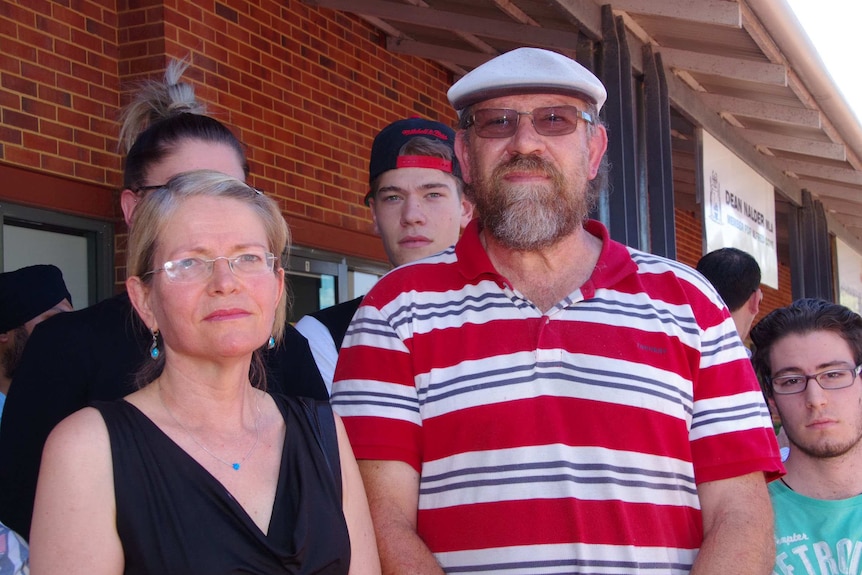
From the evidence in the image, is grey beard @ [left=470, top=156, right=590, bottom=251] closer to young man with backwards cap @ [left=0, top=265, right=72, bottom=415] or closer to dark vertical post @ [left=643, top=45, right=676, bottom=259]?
young man with backwards cap @ [left=0, top=265, right=72, bottom=415]

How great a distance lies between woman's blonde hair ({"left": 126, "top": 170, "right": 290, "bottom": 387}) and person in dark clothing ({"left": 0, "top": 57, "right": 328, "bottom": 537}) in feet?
0.37

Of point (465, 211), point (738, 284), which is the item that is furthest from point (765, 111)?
point (465, 211)

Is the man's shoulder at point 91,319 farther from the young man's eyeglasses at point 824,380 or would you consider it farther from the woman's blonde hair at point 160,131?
the young man's eyeglasses at point 824,380

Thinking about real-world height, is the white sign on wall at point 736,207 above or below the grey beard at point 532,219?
Result: above

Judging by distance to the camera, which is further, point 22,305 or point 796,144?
point 796,144

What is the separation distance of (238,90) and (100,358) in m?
3.57

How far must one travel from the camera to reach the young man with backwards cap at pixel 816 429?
263cm

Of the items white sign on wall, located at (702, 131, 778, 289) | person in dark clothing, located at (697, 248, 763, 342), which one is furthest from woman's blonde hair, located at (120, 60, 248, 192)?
white sign on wall, located at (702, 131, 778, 289)

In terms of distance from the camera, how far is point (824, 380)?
2893 mm

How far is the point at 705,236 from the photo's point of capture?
21.4 feet

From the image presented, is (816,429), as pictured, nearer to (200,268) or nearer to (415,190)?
(415,190)

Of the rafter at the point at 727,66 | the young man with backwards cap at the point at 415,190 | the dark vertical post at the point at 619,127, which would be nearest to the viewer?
the young man with backwards cap at the point at 415,190

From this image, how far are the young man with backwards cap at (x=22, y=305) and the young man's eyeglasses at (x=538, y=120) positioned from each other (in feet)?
6.99

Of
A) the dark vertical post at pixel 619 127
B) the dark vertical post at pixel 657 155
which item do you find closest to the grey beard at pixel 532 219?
the dark vertical post at pixel 619 127
